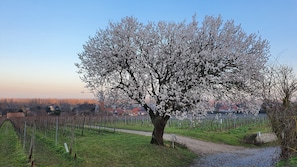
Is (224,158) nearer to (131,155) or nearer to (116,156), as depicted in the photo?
(131,155)

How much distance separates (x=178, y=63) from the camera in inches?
760

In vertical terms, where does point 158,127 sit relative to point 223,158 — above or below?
above

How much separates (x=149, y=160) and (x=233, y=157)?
7814 millimetres

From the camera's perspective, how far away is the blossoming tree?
1917 centimetres

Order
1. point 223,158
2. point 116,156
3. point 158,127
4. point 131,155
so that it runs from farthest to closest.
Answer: point 223,158, point 158,127, point 131,155, point 116,156

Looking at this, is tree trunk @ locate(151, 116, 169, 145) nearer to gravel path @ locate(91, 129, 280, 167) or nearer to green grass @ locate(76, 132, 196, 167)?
green grass @ locate(76, 132, 196, 167)

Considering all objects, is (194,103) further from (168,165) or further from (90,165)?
(90,165)

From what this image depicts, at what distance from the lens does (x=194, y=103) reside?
65.4 feet

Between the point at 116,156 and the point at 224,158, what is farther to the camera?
the point at 224,158

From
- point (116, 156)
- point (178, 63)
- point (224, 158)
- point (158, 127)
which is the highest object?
point (178, 63)

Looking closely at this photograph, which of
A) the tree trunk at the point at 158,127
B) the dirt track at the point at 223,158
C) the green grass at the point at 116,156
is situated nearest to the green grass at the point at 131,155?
the green grass at the point at 116,156

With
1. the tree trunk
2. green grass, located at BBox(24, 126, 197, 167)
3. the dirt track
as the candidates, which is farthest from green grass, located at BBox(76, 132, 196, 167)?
the dirt track

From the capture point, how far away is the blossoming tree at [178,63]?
19172mm

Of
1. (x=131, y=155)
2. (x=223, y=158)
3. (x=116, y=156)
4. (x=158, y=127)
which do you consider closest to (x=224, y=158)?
(x=223, y=158)
